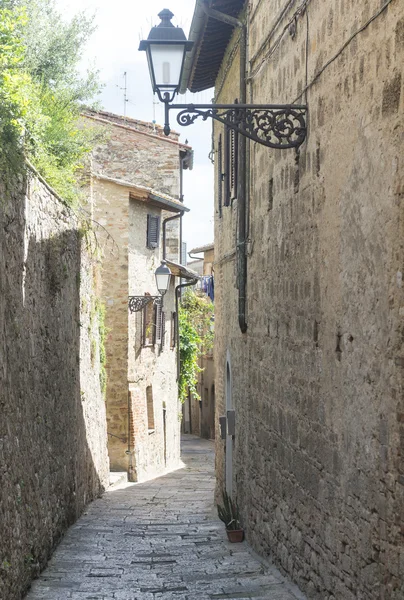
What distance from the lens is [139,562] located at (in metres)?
9.33

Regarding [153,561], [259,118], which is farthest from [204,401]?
[259,118]

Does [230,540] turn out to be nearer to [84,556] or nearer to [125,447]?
[84,556]

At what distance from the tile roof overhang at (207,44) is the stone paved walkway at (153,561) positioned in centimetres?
654

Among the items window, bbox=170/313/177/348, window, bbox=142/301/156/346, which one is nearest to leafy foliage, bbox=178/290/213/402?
window, bbox=170/313/177/348

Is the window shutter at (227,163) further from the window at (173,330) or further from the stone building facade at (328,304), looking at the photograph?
the window at (173,330)

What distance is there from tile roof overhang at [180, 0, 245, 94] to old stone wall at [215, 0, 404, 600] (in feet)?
4.04

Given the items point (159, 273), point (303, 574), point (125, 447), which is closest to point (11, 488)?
point (303, 574)

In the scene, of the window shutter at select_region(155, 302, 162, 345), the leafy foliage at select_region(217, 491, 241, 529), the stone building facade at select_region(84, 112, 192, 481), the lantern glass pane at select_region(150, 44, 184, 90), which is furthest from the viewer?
→ the window shutter at select_region(155, 302, 162, 345)

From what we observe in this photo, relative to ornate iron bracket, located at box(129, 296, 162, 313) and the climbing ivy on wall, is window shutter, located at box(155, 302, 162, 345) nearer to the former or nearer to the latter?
ornate iron bracket, located at box(129, 296, 162, 313)

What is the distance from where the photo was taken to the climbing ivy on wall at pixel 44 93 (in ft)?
26.8

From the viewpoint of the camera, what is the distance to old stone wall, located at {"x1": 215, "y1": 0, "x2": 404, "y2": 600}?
5188mm

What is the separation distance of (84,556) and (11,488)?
271 cm

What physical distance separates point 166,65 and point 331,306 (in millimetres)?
2490

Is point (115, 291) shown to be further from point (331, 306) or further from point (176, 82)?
point (331, 306)
